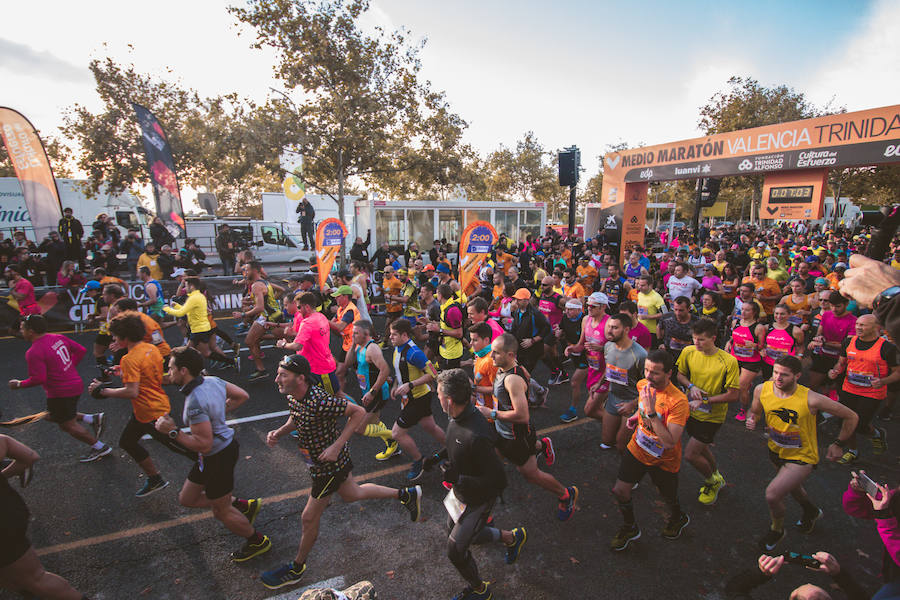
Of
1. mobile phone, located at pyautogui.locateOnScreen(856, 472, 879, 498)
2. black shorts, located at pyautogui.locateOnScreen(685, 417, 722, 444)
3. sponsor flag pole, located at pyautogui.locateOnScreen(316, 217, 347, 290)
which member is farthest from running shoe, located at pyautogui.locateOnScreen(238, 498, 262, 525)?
sponsor flag pole, located at pyautogui.locateOnScreen(316, 217, 347, 290)

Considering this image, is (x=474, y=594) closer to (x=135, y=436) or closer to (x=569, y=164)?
A: (x=135, y=436)

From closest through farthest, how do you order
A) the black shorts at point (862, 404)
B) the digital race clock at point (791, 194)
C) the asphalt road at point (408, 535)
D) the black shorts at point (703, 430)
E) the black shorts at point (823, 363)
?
the asphalt road at point (408, 535) → the black shorts at point (703, 430) → the black shorts at point (862, 404) → the black shorts at point (823, 363) → the digital race clock at point (791, 194)

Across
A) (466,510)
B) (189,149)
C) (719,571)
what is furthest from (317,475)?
(189,149)

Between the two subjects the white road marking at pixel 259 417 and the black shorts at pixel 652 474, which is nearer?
the black shorts at pixel 652 474

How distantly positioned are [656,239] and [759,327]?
23427 mm

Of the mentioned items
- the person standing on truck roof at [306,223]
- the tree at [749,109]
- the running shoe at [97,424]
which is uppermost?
the tree at [749,109]

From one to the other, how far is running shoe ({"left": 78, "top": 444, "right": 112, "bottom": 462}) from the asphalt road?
9 centimetres

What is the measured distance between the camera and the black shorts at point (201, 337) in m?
7.41

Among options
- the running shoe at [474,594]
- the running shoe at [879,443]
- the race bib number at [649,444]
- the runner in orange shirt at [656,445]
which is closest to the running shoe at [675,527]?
the runner in orange shirt at [656,445]

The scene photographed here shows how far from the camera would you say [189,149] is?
23.3 metres

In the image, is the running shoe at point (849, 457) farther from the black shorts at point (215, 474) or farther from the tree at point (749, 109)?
the tree at point (749, 109)

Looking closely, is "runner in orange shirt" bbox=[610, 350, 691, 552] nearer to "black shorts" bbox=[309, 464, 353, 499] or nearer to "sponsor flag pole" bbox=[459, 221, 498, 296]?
"black shorts" bbox=[309, 464, 353, 499]

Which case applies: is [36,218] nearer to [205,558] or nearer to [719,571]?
[205,558]

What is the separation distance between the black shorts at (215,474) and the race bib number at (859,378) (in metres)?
6.75
